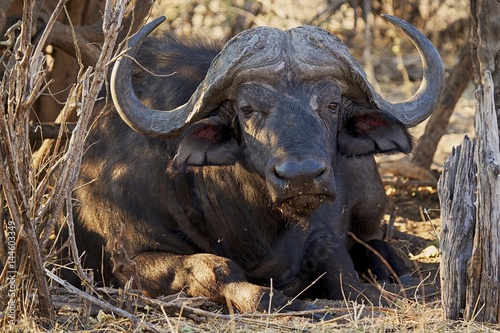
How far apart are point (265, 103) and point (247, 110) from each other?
0.14m

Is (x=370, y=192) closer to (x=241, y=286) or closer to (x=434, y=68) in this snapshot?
(x=434, y=68)

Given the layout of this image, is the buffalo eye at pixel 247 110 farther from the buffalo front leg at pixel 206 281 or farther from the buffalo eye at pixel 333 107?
the buffalo front leg at pixel 206 281

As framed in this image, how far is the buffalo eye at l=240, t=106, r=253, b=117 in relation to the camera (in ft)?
16.9

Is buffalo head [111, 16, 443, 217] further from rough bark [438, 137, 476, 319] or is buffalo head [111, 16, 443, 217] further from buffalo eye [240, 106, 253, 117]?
rough bark [438, 137, 476, 319]

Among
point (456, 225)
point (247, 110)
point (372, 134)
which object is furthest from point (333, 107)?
point (456, 225)

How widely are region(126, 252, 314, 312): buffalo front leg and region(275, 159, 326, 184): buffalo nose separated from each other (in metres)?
0.64

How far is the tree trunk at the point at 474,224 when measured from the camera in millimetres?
4289

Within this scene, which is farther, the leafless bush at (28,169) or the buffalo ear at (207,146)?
the buffalo ear at (207,146)

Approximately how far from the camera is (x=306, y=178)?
4.59 metres

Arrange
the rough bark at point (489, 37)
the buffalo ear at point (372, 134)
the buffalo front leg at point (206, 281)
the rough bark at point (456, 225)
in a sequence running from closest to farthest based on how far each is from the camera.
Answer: the rough bark at point (456, 225) < the buffalo front leg at point (206, 281) < the buffalo ear at point (372, 134) < the rough bark at point (489, 37)

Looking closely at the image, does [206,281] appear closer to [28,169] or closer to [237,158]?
[237,158]

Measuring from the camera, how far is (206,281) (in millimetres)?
5164

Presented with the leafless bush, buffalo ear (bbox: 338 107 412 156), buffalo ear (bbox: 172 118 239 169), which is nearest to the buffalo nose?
buffalo ear (bbox: 172 118 239 169)

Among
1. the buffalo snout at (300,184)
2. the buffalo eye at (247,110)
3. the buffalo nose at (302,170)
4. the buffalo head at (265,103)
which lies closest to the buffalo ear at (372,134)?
the buffalo head at (265,103)
